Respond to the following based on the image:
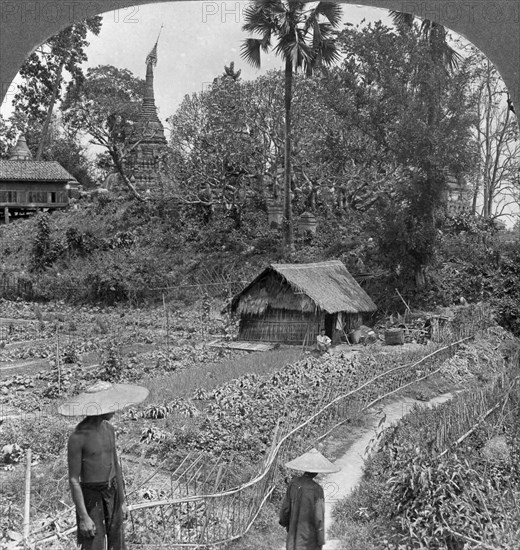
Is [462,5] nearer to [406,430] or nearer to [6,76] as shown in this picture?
[6,76]

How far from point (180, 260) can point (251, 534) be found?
1547 cm

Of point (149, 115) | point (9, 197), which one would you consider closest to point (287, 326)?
point (149, 115)

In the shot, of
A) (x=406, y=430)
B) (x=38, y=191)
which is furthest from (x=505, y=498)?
(x=38, y=191)

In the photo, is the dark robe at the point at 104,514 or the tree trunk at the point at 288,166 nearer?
the dark robe at the point at 104,514

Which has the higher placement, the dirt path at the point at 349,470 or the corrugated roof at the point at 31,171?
the corrugated roof at the point at 31,171

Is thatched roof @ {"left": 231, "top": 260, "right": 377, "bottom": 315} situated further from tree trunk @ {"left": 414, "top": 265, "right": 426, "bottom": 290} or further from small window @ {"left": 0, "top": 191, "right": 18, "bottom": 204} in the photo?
small window @ {"left": 0, "top": 191, "right": 18, "bottom": 204}

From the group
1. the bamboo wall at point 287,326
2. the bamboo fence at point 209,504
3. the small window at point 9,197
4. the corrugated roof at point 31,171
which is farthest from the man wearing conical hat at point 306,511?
the small window at point 9,197

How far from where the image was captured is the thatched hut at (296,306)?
12.7m

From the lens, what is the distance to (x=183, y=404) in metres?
7.44

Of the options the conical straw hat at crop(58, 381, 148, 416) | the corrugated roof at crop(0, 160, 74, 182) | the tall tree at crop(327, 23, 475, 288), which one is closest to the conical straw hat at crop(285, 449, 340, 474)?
the conical straw hat at crop(58, 381, 148, 416)

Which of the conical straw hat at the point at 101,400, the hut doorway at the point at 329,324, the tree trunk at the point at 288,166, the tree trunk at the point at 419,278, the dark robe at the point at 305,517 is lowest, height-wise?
the dark robe at the point at 305,517

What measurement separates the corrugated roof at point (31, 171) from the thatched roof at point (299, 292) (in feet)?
48.5

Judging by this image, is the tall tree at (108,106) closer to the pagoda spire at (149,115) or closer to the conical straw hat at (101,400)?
the pagoda spire at (149,115)

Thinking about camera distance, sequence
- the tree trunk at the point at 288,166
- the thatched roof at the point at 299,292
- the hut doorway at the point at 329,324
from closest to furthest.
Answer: the thatched roof at the point at 299,292 → the hut doorway at the point at 329,324 → the tree trunk at the point at 288,166
